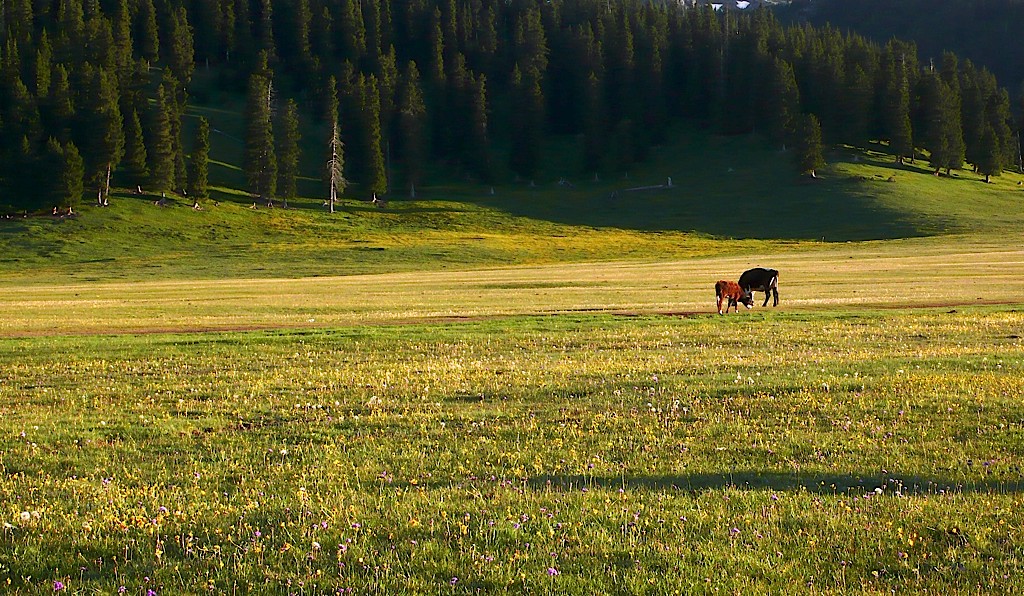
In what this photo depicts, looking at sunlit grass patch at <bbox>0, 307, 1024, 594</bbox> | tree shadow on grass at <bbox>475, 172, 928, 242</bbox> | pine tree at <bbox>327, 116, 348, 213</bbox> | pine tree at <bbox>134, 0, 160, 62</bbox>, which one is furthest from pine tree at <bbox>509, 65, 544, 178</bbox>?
sunlit grass patch at <bbox>0, 307, 1024, 594</bbox>

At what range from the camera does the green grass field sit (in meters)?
6.87

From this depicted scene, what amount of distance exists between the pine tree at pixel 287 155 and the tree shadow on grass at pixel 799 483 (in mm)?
104955

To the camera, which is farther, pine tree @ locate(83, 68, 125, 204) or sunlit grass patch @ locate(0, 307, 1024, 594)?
pine tree @ locate(83, 68, 125, 204)

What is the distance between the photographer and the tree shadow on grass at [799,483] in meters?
8.74

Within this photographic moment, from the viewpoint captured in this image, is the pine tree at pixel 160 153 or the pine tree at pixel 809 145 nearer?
the pine tree at pixel 160 153

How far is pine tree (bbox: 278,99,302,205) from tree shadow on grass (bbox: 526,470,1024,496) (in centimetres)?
10495

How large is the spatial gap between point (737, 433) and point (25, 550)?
25.7 ft

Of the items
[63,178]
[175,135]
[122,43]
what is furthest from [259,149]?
[122,43]

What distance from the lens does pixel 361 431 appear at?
12.1 metres

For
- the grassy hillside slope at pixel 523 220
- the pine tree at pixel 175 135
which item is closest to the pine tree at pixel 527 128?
the grassy hillside slope at pixel 523 220

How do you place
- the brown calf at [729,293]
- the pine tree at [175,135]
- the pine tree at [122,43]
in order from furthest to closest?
the pine tree at [122,43] → the pine tree at [175,135] → the brown calf at [729,293]

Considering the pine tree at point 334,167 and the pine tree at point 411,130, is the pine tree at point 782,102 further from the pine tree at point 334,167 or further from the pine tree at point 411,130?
the pine tree at point 334,167

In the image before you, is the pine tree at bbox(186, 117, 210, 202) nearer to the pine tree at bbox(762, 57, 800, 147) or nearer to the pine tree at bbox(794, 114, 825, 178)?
the pine tree at bbox(794, 114, 825, 178)

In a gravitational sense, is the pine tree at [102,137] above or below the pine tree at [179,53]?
below
